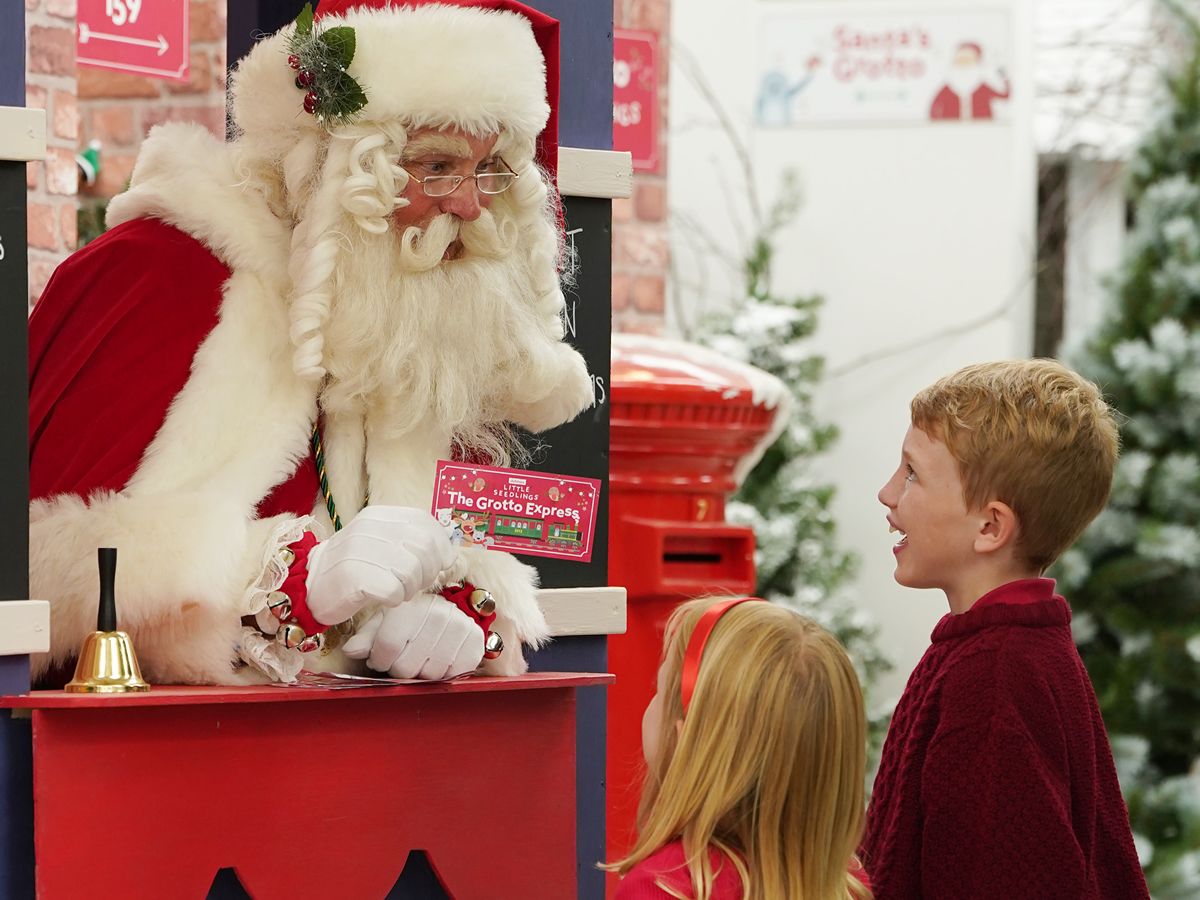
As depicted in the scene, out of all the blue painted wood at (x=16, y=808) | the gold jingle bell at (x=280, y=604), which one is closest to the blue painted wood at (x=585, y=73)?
the gold jingle bell at (x=280, y=604)

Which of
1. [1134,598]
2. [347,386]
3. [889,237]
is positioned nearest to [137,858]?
[347,386]

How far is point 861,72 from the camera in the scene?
6684mm

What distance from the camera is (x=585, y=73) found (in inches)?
102

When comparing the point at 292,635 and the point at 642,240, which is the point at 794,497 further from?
the point at 292,635

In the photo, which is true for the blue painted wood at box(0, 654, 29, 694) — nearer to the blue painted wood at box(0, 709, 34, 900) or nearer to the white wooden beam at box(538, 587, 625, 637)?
the blue painted wood at box(0, 709, 34, 900)

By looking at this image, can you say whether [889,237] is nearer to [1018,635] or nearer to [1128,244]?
[1128,244]

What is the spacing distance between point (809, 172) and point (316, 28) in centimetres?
473

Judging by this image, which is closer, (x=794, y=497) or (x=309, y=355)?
(x=309, y=355)

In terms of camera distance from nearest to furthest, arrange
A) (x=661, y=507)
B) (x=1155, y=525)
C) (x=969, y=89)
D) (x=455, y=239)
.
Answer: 1. (x=455, y=239)
2. (x=661, y=507)
3. (x=1155, y=525)
4. (x=969, y=89)

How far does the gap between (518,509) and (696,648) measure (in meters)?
0.62

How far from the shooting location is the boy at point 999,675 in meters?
1.97

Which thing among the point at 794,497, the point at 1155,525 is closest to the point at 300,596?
the point at 1155,525

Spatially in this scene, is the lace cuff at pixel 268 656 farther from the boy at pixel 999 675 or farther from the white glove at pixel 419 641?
the boy at pixel 999 675

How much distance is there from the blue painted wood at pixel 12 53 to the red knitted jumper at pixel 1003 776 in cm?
130
